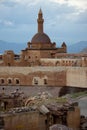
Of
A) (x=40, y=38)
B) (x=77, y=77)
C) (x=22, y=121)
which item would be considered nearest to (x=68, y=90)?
(x=77, y=77)

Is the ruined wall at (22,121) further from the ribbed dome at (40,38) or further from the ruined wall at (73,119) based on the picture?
the ribbed dome at (40,38)

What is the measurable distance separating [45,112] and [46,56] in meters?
31.2

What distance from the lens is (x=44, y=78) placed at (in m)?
42.0

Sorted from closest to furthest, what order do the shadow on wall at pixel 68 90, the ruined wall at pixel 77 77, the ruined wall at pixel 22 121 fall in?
1. the ruined wall at pixel 22 121
2. the ruined wall at pixel 77 77
3. the shadow on wall at pixel 68 90

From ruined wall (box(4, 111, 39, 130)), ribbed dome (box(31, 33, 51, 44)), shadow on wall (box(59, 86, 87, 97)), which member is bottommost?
A: ruined wall (box(4, 111, 39, 130))

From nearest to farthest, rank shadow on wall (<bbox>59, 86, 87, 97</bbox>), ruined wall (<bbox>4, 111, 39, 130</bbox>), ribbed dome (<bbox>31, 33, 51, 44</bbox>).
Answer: ruined wall (<bbox>4, 111, 39, 130</bbox>), shadow on wall (<bbox>59, 86, 87, 97</bbox>), ribbed dome (<bbox>31, 33, 51, 44</bbox>)

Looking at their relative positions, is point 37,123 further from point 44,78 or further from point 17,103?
point 44,78

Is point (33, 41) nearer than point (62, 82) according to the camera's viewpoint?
No

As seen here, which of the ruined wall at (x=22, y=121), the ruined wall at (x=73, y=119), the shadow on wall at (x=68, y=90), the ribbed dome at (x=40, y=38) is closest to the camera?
the ruined wall at (x=22, y=121)

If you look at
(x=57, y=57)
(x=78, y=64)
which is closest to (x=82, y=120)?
(x=78, y=64)

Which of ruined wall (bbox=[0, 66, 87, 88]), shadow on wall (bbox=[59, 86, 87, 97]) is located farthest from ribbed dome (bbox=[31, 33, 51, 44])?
shadow on wall (bbox=[59, 86, 87, 97])

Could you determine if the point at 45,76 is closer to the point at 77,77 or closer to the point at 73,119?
the point at 77,77

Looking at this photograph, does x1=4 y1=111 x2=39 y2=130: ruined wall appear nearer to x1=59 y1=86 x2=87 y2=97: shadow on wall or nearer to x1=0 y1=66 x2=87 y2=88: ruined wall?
x1=0 y1=66 x2=87 y2=88: ruined wall

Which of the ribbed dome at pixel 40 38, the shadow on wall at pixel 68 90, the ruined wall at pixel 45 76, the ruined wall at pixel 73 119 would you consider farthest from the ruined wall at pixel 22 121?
the ribbed dome at pixel 40 38
